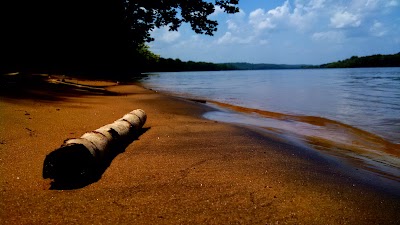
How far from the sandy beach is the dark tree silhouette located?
16820 millimetres

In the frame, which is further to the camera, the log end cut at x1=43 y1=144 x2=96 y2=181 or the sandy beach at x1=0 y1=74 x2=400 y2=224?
the log end cut at x1=43 y1=144 x2=96 y2=181

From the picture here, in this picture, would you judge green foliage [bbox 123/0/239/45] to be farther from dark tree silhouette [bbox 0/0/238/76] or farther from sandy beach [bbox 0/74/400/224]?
sandy beach [bbox 0/74/400/224]

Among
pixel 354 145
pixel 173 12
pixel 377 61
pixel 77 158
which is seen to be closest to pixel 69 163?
pixel 77 158

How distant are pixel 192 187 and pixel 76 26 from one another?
71.5 feet

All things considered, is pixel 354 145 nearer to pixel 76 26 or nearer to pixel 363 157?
pixel 363 157

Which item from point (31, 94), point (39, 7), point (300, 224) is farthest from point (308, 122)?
point (39, 7)

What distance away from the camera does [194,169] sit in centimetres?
399

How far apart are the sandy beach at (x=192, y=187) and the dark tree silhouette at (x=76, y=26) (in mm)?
16820

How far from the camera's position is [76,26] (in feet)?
70.9

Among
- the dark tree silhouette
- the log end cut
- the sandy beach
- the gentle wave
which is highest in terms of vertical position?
the dark tree silhouette

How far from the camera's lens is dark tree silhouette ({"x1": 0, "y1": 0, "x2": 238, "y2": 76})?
18891mm

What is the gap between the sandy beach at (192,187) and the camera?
2.78m

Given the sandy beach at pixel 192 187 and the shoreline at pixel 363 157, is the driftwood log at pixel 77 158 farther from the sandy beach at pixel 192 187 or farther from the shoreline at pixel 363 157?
the shoreline at pixel 363 157

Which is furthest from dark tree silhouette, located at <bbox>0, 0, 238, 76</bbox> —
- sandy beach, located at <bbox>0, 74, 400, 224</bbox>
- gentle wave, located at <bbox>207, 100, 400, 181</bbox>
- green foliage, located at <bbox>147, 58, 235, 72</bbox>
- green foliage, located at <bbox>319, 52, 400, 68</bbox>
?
green foliage, located at <bbox>319, 52, 400, 68</bbox>
